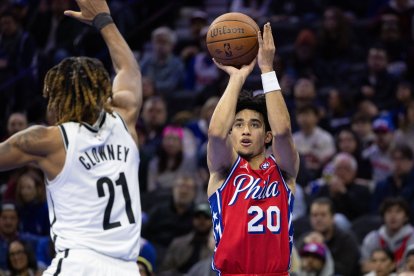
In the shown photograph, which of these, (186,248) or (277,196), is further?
(186,248)

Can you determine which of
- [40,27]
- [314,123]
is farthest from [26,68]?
[314,123]

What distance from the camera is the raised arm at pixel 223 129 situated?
21.3ft

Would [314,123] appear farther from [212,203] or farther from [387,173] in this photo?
[212,203]

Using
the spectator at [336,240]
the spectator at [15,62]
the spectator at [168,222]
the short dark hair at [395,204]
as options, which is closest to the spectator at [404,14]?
the short dark hair at [395,204]

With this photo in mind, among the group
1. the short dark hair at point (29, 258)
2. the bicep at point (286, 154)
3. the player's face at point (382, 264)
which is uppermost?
the bicep at point (286, 154)

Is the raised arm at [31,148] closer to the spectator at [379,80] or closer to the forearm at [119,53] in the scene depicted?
the forearm at [119,53]

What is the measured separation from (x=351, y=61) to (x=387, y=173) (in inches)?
120

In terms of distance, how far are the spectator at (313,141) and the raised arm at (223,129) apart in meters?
6.96

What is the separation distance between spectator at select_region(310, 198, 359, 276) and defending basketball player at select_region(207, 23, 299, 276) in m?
4.59

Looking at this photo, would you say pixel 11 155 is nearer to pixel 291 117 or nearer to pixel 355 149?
pixel 355 149

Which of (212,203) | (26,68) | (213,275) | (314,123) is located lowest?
(213,275)

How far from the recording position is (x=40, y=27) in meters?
15.6

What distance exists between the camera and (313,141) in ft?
45.0

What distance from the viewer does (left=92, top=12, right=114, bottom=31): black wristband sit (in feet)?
22.8
